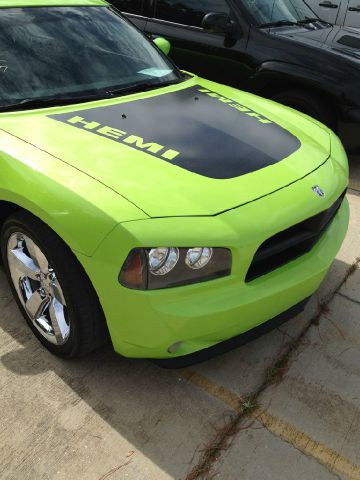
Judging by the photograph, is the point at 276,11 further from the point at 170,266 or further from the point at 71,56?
the point at 170,266

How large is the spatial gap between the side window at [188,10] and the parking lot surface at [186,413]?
3741 mm

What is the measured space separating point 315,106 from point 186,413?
3.58 meters

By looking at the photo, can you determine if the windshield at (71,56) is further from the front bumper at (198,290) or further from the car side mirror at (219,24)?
the car side mirror at (219,24)

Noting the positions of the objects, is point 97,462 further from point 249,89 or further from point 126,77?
point 249,89

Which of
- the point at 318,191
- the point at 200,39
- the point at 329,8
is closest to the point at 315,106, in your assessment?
the point at 200,39

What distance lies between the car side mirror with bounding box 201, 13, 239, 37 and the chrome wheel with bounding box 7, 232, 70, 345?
343 cm

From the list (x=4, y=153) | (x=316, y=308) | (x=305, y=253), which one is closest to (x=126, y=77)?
(x=4, y=153)

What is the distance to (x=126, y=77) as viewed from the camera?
10.0 feet

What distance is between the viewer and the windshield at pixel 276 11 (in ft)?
16.4

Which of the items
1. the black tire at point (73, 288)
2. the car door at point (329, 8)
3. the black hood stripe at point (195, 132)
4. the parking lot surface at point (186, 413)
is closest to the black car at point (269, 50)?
the black hood stripe at point (195, 132)

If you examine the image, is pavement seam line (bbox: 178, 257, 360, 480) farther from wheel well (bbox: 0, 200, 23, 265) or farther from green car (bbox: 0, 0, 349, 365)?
wheel well (bbox: 0, 200, 23, 265)

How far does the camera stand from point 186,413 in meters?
2.23

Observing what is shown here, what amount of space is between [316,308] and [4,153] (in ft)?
6.49

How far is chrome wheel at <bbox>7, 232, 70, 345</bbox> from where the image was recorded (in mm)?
2268
